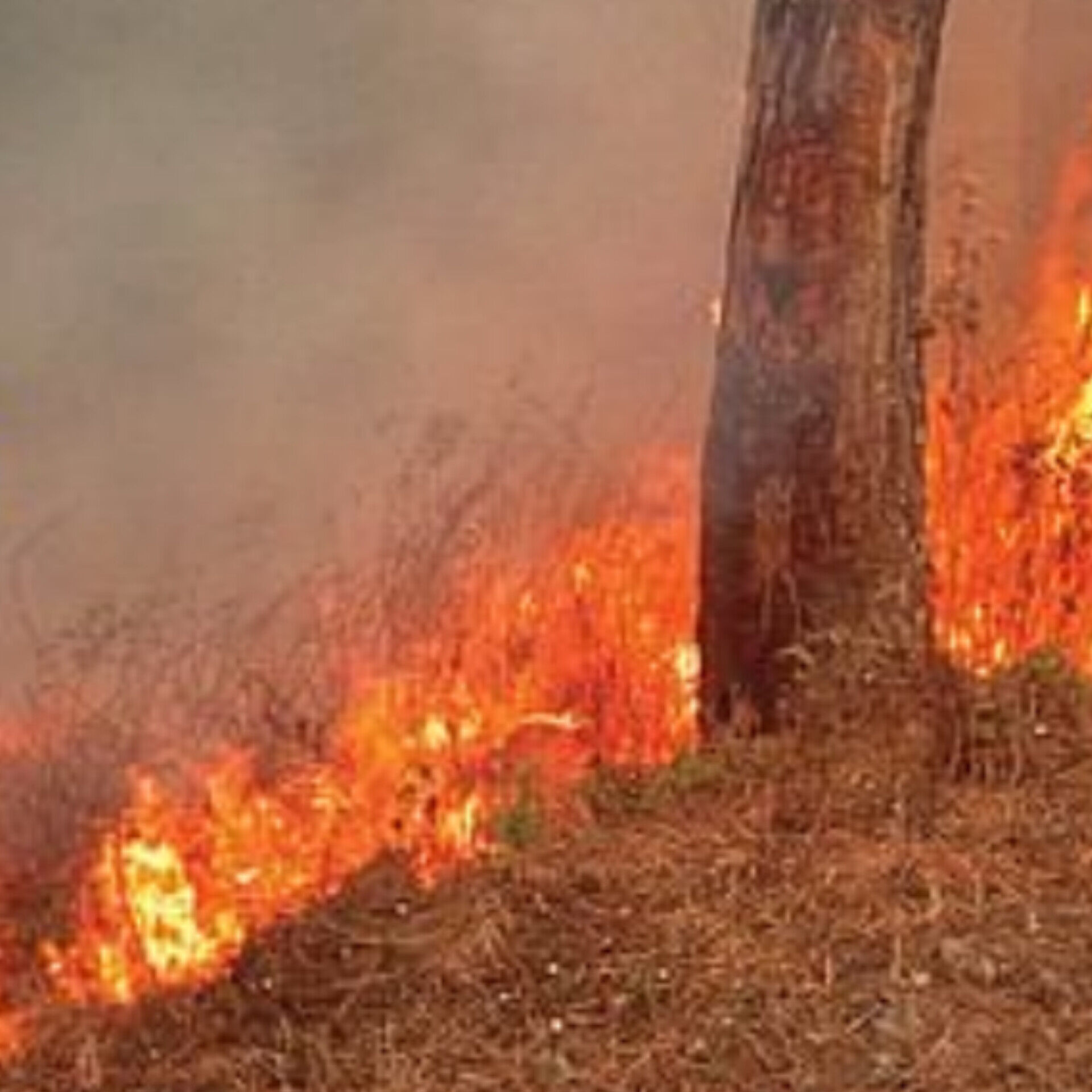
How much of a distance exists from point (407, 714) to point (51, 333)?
233 centimetres

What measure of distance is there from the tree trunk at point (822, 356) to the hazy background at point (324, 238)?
186 centimetres

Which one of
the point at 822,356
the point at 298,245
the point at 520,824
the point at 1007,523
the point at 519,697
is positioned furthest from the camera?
the point at 298,245

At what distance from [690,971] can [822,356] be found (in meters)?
1.80

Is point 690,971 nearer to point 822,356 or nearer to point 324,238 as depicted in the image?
point 822,356

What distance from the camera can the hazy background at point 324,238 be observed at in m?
7.59

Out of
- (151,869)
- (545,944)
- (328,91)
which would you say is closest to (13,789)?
(151,869)

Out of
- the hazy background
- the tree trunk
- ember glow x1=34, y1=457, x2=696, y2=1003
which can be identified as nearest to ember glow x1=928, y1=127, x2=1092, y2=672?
the tree trunk

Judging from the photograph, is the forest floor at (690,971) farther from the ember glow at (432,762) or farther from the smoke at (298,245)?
the smoke at (298,245)

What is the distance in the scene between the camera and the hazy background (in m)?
7.59

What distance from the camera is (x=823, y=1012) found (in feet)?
14.4

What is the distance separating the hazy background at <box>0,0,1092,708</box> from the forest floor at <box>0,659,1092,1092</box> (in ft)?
8.49

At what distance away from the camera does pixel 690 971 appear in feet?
14.9

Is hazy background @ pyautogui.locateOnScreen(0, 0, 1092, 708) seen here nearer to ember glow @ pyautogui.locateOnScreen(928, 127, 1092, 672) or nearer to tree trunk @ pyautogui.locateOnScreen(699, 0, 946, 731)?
ember glow @ pyautogui.locateOnScreen(928, 127, 1092, 672)

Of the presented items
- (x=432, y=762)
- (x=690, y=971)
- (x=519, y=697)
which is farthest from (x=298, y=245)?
(x=690, y=971)
